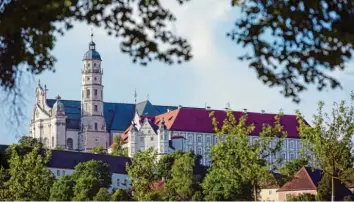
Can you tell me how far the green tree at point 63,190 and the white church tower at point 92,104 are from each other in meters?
79.4

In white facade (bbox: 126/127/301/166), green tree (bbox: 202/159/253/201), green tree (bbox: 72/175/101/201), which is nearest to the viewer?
green tree (bbox: 202/159/253/201)

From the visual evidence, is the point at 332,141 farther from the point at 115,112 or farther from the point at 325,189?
the point at 115,112

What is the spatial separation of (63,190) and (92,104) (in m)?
88.2

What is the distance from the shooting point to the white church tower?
602 ft

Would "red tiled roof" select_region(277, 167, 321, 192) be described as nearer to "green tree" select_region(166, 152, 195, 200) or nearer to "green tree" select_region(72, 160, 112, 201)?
"green tree" select_region(166, 152, 195, 200)

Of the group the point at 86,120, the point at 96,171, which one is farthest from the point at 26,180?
the point at 86,120

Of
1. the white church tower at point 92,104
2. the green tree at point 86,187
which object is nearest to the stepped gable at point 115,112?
the white church tower at point 92,104

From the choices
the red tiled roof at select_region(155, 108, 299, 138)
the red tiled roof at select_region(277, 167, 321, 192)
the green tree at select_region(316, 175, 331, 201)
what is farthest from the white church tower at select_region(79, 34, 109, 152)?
the green tree at select_region(316, 175, 331, 201)

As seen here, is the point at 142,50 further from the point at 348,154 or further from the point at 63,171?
the point at 63,171

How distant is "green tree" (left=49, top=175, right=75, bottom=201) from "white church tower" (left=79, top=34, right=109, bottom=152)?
260 ft

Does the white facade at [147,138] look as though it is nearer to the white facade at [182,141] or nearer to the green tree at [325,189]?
the white facade at [182,141]

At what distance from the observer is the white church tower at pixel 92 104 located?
7219 inches

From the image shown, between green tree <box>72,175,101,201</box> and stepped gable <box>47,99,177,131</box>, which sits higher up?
stepped gable <box>47,99,177,131</box>

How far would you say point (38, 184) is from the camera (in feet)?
187
